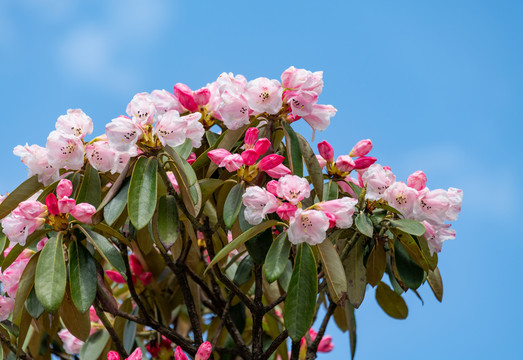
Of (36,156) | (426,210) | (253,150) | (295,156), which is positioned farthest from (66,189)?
(426,210)

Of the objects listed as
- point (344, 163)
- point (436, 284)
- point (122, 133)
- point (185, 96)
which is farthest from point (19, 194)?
point (436, 284)

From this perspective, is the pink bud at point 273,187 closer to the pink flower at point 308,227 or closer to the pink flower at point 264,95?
the pink flower at point 308,227

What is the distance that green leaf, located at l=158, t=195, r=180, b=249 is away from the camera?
1983 mm

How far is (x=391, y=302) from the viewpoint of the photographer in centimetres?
263

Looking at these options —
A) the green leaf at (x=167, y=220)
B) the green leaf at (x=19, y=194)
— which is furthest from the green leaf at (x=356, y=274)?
the green leaf at (x=19, y=194)

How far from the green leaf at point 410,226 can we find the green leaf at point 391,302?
0.68 metres

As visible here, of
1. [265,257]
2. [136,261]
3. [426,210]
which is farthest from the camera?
[136,261]

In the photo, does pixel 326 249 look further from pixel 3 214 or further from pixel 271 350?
pixel 3 214

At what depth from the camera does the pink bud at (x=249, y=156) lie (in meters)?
1.96

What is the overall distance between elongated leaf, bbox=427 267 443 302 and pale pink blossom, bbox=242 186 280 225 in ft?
2.35

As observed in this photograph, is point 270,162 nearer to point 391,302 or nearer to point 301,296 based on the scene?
point 301,296

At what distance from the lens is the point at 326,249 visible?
1920mm

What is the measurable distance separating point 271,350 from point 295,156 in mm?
671

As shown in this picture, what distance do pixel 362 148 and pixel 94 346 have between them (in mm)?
1353
